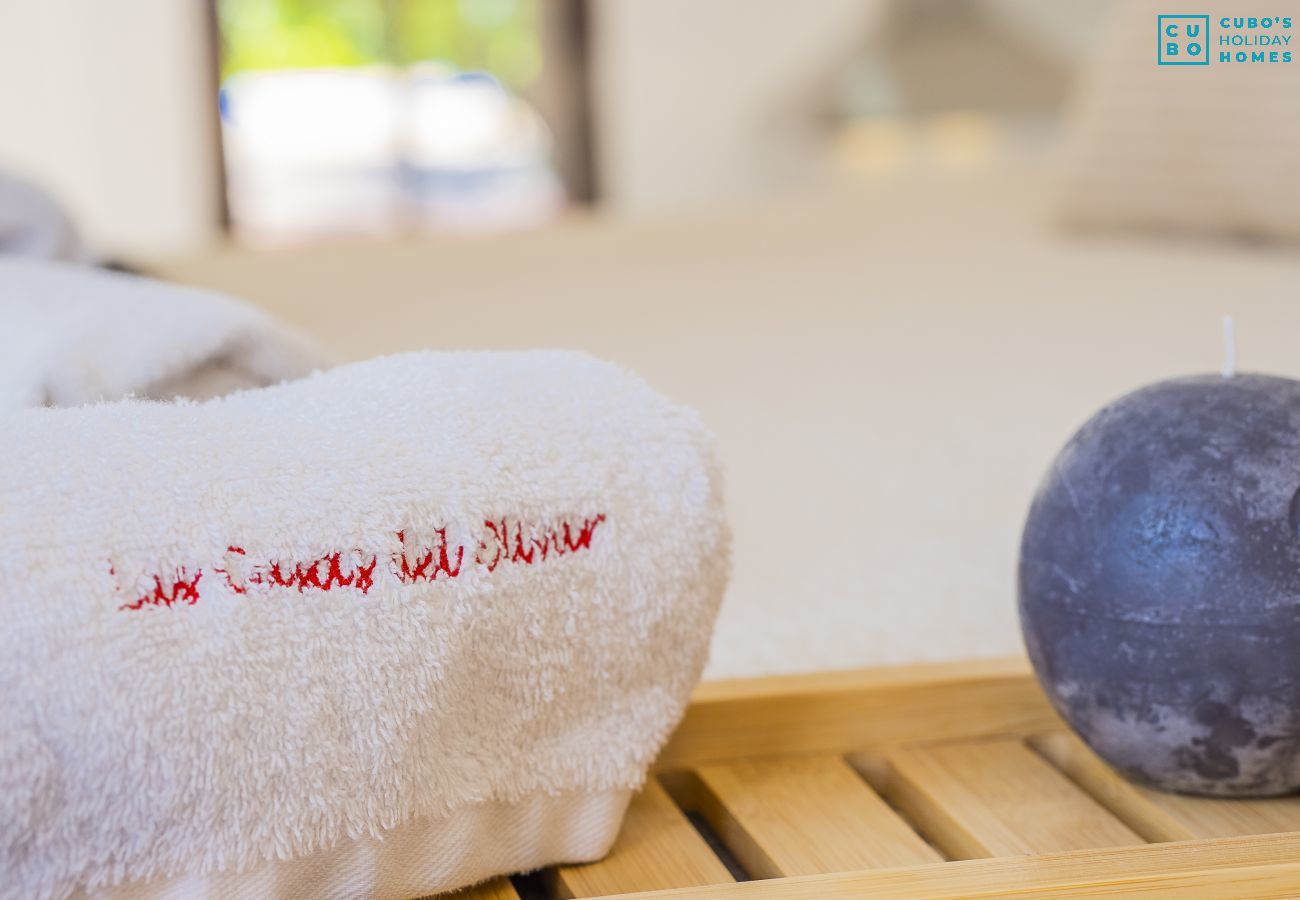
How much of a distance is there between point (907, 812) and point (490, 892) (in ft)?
0.57

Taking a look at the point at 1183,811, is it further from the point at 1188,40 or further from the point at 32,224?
the point at 32,224

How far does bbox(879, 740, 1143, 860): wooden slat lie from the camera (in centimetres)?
52

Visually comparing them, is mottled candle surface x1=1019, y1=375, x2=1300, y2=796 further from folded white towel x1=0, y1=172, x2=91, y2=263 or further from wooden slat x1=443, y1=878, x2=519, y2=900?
folded white towel x1=0, y1=172, x2=91, y2=263

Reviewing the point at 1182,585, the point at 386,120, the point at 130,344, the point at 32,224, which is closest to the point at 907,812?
the point at 1182,585

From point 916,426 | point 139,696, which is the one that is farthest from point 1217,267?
point 139,696

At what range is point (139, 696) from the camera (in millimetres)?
383

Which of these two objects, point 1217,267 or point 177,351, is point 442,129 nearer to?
point 1217,267

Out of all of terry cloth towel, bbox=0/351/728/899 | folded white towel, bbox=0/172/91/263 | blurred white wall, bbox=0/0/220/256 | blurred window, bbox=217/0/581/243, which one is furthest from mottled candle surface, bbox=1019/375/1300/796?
blurred window, bbox=217/0/581/243

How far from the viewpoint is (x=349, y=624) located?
1.38ft

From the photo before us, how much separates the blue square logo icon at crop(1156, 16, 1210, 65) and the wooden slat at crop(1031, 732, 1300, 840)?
0.34 meters

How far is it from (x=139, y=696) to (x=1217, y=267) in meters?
1.43

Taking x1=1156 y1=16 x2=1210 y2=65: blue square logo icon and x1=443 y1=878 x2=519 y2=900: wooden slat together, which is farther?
x1=1156 y1=16 x2=1210 y2=65: blue square logo icon

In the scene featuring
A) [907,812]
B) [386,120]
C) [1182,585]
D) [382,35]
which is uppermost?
[382,35]

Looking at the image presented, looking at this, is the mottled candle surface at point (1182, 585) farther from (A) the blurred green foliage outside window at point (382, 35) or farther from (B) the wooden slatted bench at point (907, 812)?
(A) the blurred green foliage outside window at point (382, 35)
